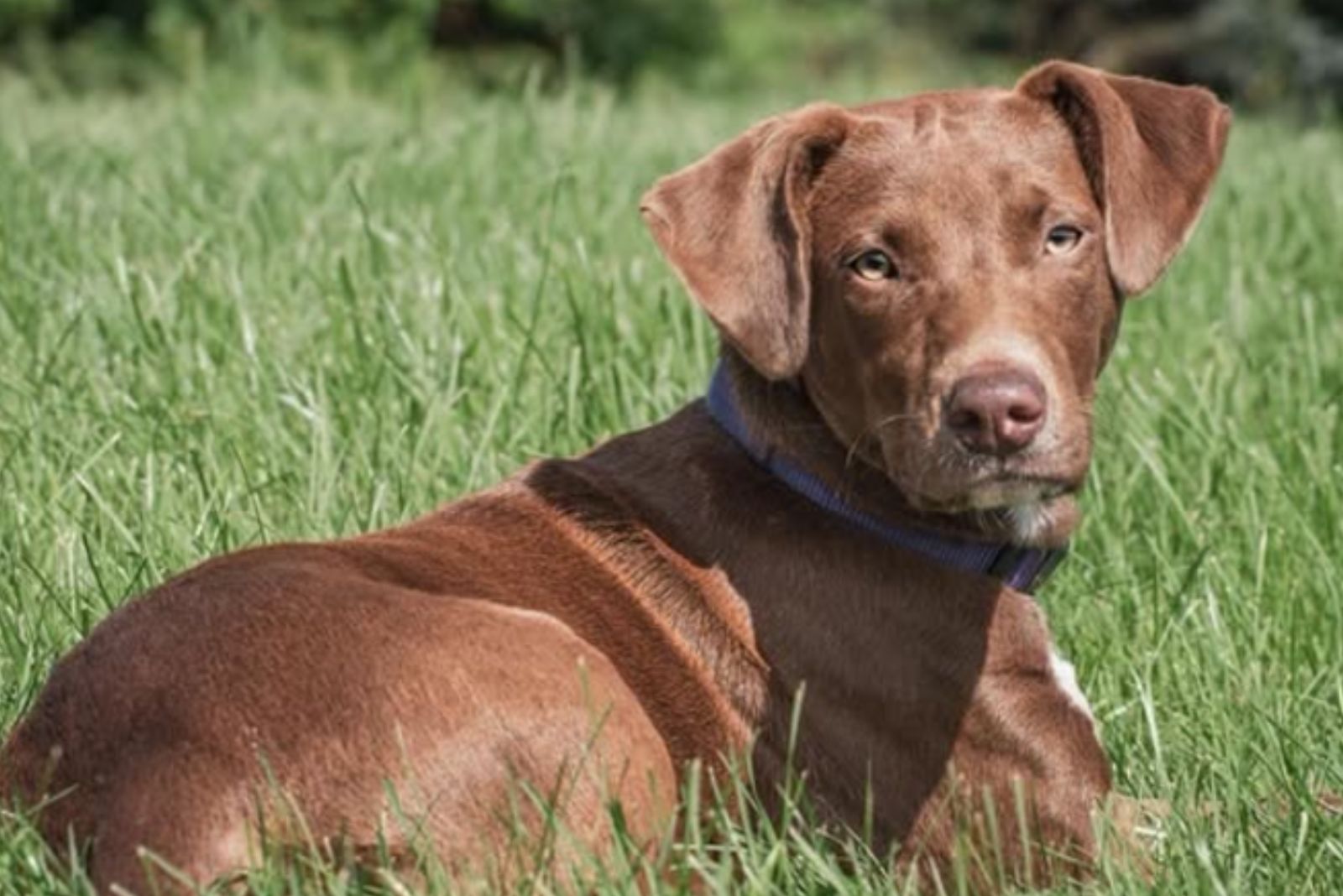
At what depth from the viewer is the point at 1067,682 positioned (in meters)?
4.52

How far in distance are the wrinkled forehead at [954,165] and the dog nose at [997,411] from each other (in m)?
0.38

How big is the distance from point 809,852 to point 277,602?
891 mm

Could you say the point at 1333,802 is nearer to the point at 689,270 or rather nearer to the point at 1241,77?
the point at 689,270

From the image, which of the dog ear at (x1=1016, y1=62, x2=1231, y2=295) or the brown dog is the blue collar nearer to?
the brown dog

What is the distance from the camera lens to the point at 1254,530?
18.8 feet

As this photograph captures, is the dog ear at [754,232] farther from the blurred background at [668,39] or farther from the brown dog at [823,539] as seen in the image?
the blurred background at [668,39]

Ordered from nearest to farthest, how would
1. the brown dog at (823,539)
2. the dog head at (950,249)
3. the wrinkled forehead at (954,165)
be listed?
the brown dog at (823,539) < the dog head at (950,249) < the wrinkled forehead at (954,165)

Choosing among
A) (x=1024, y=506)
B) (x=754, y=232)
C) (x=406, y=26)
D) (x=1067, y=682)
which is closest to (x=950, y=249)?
(x=754, y=232)

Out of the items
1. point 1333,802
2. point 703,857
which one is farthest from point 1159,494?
point 703,857

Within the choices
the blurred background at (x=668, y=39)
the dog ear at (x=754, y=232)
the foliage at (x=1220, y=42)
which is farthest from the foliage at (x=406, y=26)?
the dog ear at (x=754, y=232)

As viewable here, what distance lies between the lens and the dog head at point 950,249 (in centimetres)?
426

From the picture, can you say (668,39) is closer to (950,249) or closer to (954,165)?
(954,165)

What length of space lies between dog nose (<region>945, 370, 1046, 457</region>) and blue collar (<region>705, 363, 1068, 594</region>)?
358 millimetres

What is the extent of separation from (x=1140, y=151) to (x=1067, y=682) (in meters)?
0.94
